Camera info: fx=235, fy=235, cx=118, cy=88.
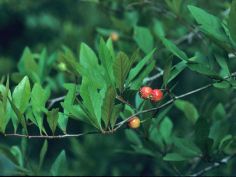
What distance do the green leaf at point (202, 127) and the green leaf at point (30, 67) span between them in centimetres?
70

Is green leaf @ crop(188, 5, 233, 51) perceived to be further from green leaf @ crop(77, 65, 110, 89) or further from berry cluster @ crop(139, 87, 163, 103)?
green leaf @ crop(77, 65, 110, 89)

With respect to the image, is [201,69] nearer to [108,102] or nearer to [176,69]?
[176,69]

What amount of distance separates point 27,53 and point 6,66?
0.95 m

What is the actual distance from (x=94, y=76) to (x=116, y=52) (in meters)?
0.67

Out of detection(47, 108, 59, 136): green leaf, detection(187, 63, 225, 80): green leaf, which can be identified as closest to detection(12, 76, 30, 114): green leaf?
detection(47, 108, 59, 136): green leaf

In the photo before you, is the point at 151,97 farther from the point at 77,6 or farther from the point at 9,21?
the point at 77,6

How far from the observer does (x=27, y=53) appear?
107cm

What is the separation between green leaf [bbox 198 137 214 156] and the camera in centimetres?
72

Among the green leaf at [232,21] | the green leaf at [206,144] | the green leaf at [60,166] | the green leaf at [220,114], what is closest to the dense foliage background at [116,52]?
the green leaf at [220,114]

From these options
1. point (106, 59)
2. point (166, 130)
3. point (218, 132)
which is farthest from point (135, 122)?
point (166, 130)

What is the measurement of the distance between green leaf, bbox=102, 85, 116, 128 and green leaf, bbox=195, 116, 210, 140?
0.31m

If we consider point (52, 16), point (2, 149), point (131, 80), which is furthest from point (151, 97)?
point (52, 16)

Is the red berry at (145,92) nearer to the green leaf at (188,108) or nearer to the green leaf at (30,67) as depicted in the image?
the green leaf at (188,108)

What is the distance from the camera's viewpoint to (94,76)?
0.65 m
